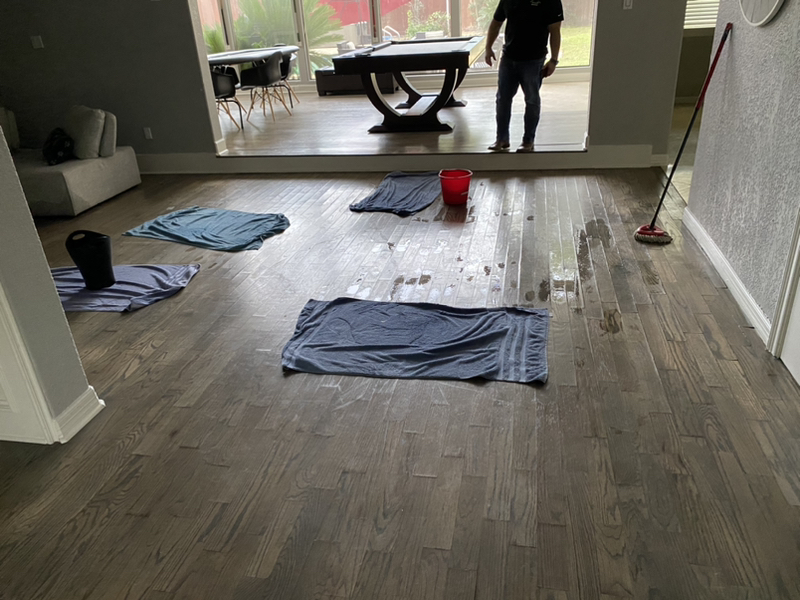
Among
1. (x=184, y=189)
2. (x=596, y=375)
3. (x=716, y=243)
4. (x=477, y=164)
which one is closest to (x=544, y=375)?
(x=596, y=375)

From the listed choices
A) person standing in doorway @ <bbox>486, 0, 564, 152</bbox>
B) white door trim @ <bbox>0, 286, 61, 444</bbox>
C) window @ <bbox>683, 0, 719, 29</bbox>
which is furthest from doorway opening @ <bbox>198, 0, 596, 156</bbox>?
white door trim @ <bbox>0, 286, 61, 444</bbox>

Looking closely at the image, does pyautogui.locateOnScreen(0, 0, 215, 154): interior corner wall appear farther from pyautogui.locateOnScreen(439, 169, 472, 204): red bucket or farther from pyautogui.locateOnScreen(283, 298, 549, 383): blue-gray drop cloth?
pyautogui.locateOnScreen(283, 298, 549, 383): blue-gray drop cloth

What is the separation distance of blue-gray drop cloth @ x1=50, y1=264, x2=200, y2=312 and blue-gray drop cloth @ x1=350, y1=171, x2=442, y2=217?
1430 mm

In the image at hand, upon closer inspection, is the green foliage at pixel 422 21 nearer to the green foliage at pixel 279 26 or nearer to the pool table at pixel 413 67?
the green foliage at pixel 279 26

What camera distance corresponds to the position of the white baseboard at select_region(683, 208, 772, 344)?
2514mm

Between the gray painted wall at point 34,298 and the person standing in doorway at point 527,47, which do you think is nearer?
the gray painted wall at point 34,298

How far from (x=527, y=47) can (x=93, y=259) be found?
338 cm

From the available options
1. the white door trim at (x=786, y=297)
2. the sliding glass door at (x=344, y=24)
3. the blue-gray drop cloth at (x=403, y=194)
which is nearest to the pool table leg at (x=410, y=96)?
the sliding glass door at (x=344, y=24)

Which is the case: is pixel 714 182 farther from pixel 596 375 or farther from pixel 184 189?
pixel 184 189

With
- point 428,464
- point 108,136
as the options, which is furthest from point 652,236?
point 108,136

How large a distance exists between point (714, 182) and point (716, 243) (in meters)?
0.34

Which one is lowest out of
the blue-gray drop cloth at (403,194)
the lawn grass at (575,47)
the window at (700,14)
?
the blue-gray drop cloth at (403,194)

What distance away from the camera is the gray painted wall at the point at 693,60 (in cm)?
737

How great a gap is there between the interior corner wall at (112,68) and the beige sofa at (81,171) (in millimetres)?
517
